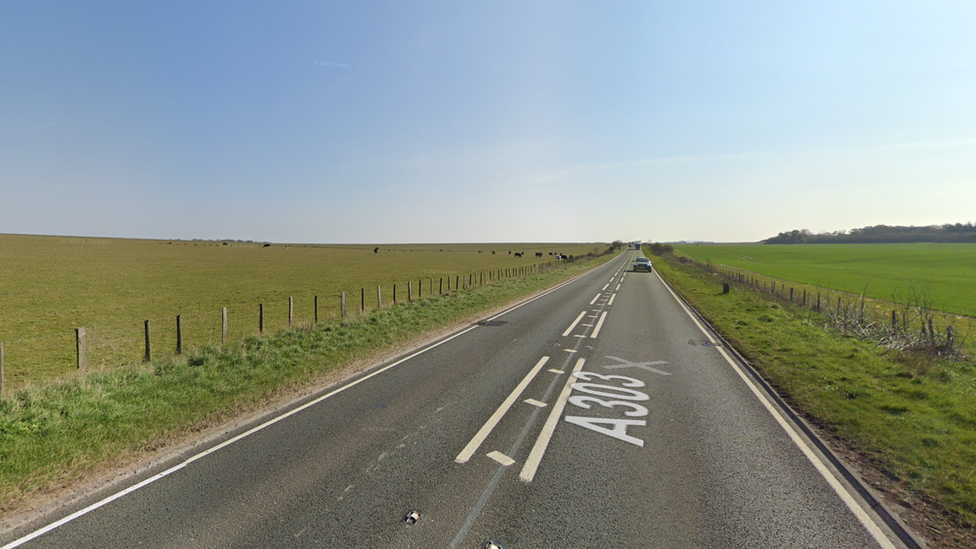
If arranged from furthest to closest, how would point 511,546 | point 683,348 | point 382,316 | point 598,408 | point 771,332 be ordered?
point 382,316
point 771,332
point 683,348
point 598,408
point 511,546

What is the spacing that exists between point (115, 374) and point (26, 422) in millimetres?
2623

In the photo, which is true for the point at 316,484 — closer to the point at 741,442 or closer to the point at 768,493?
the point at 768,493

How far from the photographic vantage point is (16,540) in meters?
3.65

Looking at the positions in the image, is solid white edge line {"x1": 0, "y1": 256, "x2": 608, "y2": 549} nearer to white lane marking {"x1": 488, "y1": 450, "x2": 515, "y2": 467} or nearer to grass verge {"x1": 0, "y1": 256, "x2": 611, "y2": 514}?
grass verge {"x1": 0, "y1": 256, "x2": 611, "y2": 514}

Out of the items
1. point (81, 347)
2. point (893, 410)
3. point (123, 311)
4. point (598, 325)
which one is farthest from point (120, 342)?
point (893, 410)

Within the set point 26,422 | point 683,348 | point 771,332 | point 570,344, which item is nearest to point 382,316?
point 570,344

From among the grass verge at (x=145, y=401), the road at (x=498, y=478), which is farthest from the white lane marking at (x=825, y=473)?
the grass verge at (x=145, y=401)

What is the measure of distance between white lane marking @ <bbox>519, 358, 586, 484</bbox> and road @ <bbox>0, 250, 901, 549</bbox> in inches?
1.0

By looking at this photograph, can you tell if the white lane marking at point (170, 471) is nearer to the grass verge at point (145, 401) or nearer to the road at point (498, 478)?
the road at point (498, 478)

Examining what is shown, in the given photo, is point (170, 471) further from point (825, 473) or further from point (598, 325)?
point (598, 325)

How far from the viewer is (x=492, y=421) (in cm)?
628

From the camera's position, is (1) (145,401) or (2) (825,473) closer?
(2) (825,473)

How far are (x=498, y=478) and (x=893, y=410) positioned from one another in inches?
297

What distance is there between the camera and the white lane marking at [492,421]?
207 inches
